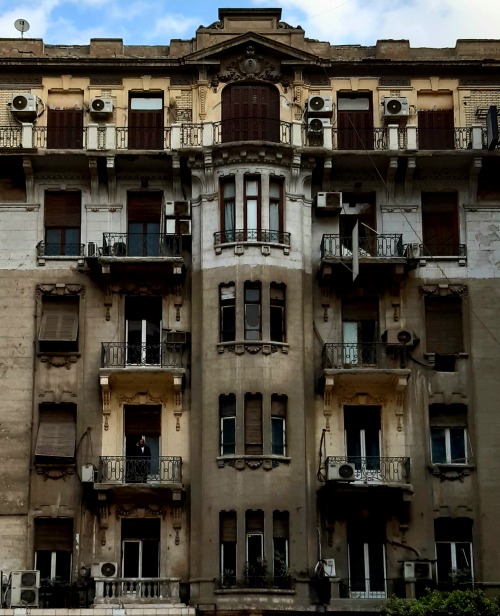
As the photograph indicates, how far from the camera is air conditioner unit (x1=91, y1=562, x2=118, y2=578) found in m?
36.3

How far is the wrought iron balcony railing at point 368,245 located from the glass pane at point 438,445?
4.91m

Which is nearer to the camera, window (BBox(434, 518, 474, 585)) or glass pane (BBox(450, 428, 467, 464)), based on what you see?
window (BBox(434, 518, 474, 585))

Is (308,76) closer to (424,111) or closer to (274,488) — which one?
(424,111)

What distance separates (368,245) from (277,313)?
3338mm

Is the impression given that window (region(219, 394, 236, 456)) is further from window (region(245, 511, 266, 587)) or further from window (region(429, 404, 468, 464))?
window (region(429, 404, 468, 464))

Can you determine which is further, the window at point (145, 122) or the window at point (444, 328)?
the window at point (145, 122)

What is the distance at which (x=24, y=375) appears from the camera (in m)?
38.5

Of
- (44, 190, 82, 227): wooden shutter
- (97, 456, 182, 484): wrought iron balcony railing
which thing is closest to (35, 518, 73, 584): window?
(97, 456, 182, 484): wrought iron balcony railing

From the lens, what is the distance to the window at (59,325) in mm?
38719

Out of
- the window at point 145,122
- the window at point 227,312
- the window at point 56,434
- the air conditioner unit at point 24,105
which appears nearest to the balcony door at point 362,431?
the window at point 227,312

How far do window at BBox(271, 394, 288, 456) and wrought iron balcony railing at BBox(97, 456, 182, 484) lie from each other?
2.55 meters

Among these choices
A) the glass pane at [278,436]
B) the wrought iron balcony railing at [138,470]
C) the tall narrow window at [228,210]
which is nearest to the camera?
the wrought iron balcony railing at [138,470]

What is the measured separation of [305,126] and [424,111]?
3.59 meters

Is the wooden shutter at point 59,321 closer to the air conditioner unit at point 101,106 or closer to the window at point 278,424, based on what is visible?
the air conditioner unit at point 101,106
